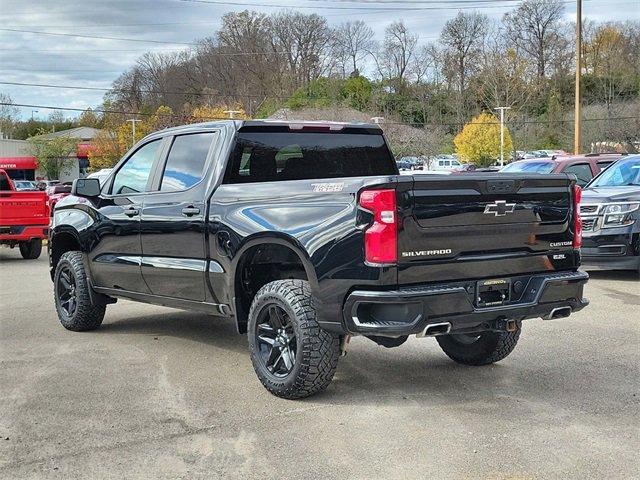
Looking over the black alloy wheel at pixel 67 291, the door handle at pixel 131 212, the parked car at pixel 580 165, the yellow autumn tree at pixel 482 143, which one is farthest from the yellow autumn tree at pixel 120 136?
the door handle at pixel 131 212

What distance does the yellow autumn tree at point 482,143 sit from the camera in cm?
5406

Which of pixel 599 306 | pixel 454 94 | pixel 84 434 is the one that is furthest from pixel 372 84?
pixel 84 434

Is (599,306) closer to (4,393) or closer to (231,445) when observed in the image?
(231,445)

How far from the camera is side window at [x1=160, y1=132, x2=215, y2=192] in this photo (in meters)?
6.29

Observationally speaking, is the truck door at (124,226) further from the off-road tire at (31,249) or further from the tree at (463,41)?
the tree at (463,41)

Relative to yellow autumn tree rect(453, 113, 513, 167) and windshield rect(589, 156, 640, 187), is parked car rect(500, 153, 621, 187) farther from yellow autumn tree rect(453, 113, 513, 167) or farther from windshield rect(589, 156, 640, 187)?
yellow autumn tree rect(453, 113, 513, 167)

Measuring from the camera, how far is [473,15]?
244 feet

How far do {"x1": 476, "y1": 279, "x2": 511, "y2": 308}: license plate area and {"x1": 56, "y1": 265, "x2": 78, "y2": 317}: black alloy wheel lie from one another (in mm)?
4467

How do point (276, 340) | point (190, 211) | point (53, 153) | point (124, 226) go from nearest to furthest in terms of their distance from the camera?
point (276, 340)
point (190, 211)
point (124, 226)
point (53, 153)

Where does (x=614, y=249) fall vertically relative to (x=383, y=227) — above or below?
below

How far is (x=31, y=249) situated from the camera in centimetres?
1602

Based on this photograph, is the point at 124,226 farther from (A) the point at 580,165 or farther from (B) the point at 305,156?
(A) the point at 580,165

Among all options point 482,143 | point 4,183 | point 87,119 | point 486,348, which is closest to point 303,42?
point 482,143

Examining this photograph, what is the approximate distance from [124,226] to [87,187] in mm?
684
